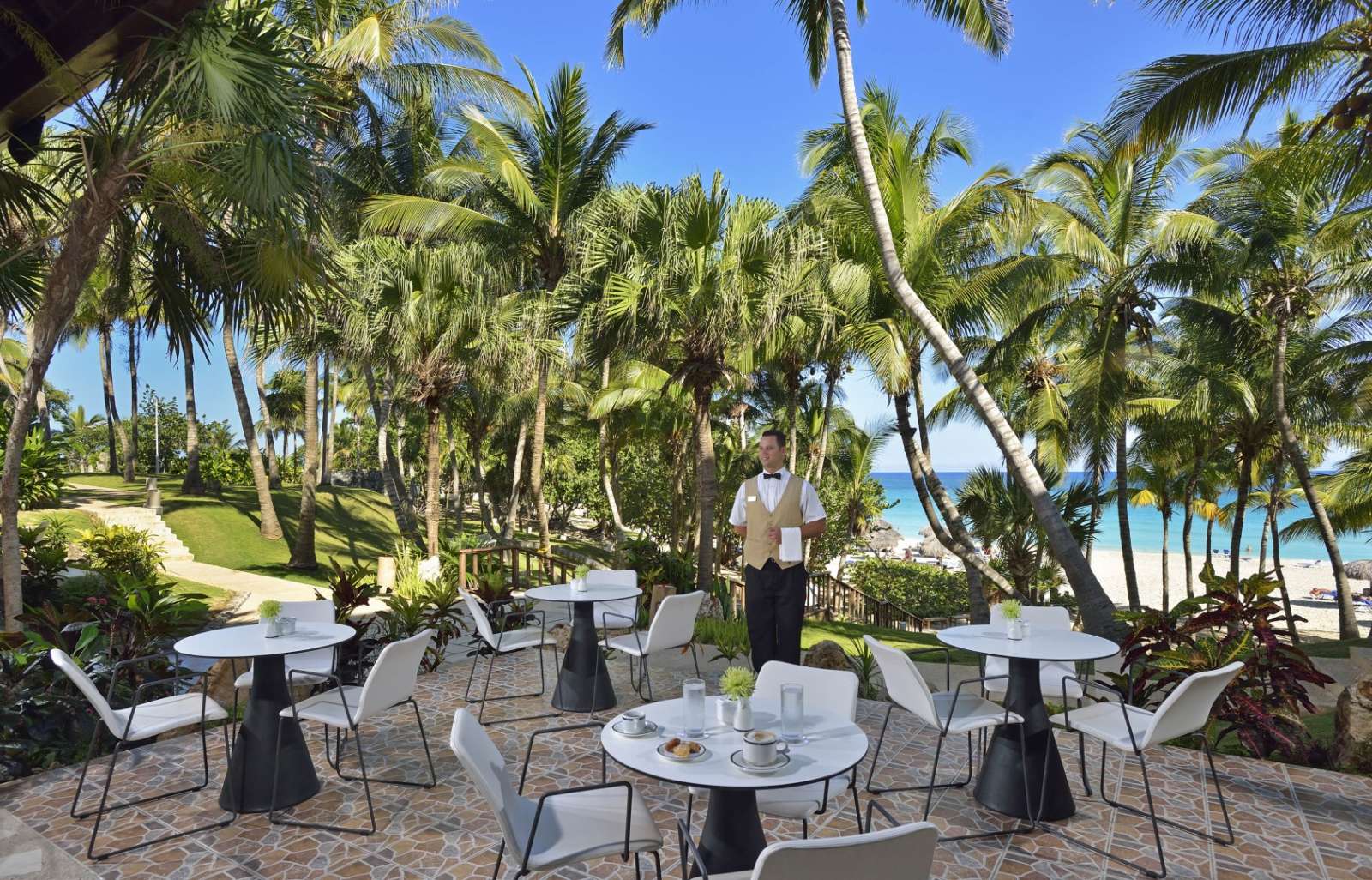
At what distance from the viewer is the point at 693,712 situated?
287 centimetres

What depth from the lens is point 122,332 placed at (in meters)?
27.3

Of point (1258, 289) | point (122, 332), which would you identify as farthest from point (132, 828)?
point (122, 332)

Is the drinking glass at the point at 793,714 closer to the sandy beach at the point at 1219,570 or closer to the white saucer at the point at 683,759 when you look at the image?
the white saucer at the point at 683,759

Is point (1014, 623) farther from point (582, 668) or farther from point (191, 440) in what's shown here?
point (191, 440)

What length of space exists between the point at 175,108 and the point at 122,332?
26846 mm

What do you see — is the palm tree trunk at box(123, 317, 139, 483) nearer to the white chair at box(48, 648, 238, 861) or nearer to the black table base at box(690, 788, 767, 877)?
the white chair at box(48, 648, 238, 861)

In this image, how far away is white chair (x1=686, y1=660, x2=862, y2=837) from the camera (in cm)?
305

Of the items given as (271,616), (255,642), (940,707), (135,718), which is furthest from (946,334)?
(135,718)

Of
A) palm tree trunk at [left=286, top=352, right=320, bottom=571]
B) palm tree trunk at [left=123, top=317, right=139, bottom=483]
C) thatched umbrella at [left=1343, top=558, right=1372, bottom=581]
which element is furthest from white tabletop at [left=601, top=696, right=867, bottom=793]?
thatched umbrella at [left=1343, top=558, right=1372, bottom=581]

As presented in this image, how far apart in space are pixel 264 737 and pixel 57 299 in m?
4.38

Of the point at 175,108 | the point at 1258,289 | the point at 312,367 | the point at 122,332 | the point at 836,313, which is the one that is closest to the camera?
the point at 175,108

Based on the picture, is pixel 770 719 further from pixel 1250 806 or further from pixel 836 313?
pixel 836 313

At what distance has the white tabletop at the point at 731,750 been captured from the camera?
245 centimetres

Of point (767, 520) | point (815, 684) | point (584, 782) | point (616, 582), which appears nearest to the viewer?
point (815, 684)
